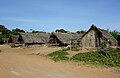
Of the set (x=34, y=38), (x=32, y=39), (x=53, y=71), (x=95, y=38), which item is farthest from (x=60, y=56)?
(x=34, y=38)

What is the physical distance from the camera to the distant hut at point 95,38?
3259 centimetres

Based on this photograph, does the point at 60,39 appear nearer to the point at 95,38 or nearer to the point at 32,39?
the point at 32,39

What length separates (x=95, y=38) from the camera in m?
33.6

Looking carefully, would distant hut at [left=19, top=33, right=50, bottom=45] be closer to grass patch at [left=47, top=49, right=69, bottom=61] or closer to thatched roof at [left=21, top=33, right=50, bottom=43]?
thatched roof at [left=21, top=33, right=50, bottom=43]

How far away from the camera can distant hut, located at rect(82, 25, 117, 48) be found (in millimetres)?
32594

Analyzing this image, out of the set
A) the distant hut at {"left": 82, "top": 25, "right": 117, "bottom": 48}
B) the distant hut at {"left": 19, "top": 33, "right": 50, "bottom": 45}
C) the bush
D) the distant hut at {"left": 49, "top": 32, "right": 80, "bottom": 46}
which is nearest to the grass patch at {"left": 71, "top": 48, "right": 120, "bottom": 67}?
the bush

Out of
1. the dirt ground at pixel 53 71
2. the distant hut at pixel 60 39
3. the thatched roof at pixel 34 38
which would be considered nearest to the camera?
the dirt ground at pixel 53 71

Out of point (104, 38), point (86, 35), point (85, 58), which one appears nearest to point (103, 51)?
point (85, 58)

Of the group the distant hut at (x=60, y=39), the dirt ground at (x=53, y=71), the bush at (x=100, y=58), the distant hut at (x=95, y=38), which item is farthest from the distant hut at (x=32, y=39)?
the dirt ground at (x=53, y=71)

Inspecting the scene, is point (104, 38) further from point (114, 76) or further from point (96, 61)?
point (114, 76)

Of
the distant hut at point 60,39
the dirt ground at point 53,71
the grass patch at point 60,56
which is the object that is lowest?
the dirt ground at point 53,71

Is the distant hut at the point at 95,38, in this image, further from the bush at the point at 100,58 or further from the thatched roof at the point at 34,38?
the thatched roof at the point at 34,38

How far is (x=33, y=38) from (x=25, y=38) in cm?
200

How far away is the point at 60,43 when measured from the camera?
135ft
